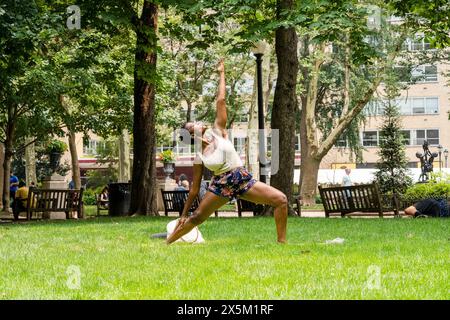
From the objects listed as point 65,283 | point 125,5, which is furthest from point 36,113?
point 65,283

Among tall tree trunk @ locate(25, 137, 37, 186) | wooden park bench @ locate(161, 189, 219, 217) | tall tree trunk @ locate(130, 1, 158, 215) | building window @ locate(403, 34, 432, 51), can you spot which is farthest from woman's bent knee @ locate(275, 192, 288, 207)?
tall tree trunk @ locate(25, 137, 37, 186)

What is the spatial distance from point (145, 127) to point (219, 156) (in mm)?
12687

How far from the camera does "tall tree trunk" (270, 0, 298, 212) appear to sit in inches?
779

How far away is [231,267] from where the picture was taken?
695 cm

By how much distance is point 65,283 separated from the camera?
20.1 feet

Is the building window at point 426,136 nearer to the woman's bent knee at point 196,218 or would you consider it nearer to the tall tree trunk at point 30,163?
the tall tree trunk at point 30,163

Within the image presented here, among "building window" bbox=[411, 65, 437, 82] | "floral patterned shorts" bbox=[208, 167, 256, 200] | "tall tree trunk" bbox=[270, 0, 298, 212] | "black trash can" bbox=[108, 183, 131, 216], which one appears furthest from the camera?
"building window" bbox=[411, 65, 437, 82]

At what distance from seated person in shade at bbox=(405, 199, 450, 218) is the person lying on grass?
9.22m

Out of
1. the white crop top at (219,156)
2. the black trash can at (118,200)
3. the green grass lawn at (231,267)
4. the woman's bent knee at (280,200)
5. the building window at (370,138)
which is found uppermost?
the building window at (370,138)

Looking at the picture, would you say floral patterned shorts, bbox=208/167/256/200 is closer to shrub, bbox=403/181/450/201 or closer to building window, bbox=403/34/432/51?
building window, bbox=403/34/432/51

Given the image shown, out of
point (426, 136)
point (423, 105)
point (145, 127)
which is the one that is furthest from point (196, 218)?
point (423, 105)

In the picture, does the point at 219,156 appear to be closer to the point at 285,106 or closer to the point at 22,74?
the point at 285,106

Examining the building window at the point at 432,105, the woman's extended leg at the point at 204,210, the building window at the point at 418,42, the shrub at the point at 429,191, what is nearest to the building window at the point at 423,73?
the building window at the point at 418,42

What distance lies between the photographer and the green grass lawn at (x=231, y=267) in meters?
5.51
